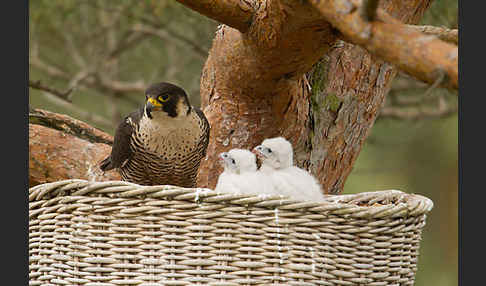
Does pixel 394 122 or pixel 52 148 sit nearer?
pixel 52 148

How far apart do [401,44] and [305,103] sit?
55.4 inches

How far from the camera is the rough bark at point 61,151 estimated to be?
296 cm

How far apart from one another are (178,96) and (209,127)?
32 centimetres

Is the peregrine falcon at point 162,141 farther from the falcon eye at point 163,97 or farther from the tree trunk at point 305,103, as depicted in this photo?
the tree trunk at point 305,103

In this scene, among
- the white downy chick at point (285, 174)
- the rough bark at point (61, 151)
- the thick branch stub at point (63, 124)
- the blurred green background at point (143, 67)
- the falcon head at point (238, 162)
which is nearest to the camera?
the white downy chick at point (285, 174)

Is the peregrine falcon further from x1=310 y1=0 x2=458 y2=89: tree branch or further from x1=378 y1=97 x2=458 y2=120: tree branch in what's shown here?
x1=378 y1=97 x2=458 y2=120: tree branch

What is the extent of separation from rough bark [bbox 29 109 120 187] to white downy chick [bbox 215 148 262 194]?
914mm

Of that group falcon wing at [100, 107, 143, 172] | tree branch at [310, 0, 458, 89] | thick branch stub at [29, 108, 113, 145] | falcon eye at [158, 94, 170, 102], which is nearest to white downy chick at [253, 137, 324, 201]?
falcon eye at [158, 94, 170, 102]

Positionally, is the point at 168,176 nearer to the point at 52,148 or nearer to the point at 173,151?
the point at 173,151

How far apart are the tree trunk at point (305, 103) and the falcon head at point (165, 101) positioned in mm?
292

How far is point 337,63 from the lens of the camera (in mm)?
2930

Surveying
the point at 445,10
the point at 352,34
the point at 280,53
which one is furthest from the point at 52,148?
the point at 445,10

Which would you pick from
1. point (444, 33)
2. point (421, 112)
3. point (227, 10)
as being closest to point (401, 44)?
point (444, 33)

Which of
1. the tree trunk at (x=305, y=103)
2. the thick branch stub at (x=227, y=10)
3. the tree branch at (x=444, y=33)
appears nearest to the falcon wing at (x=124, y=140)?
the tree trunk at (x=305, y=103)
